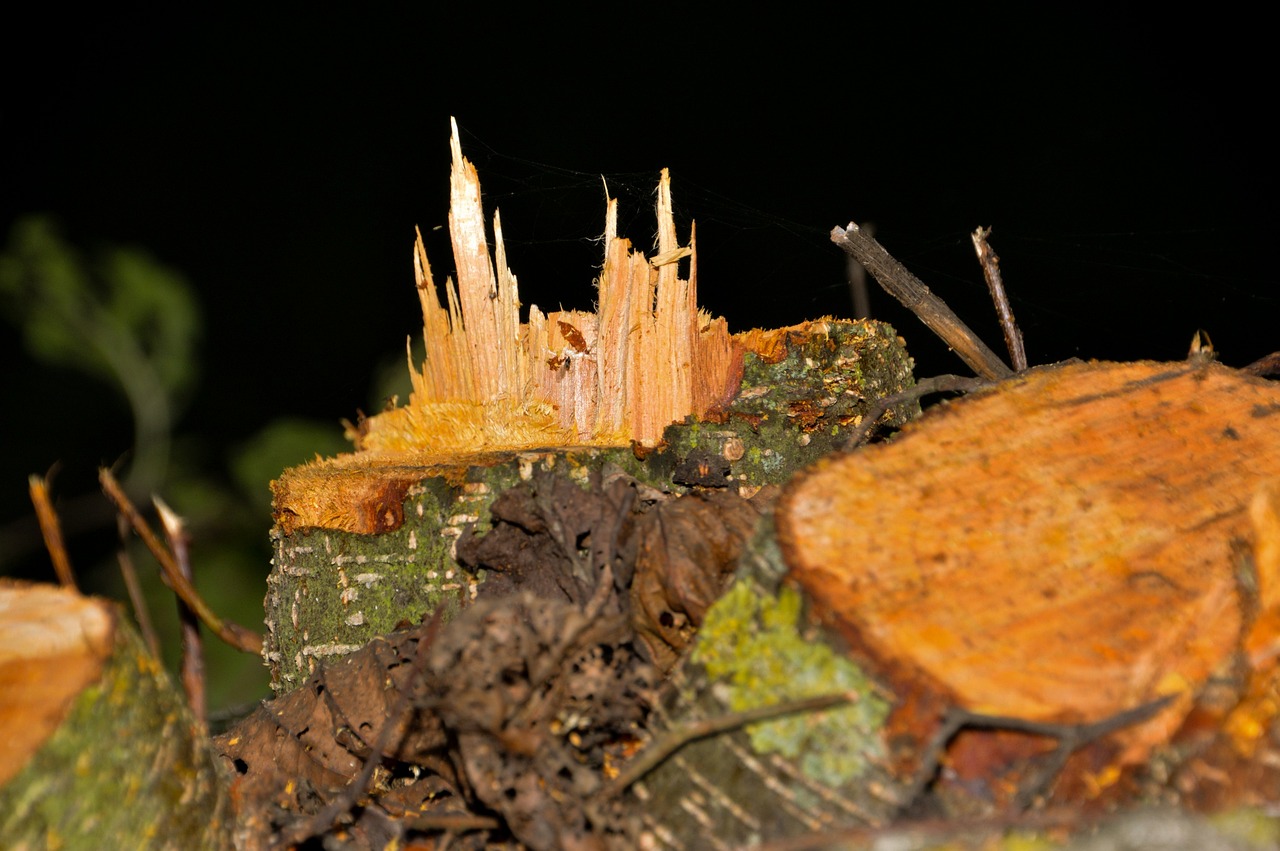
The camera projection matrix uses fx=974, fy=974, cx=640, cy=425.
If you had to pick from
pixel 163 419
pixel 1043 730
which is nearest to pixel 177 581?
pixel 1043 730

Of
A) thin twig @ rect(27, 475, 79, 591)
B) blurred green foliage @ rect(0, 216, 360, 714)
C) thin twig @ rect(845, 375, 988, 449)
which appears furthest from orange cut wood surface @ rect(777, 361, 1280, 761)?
blurred green foliage @ rect(0, 216, 360, 714)

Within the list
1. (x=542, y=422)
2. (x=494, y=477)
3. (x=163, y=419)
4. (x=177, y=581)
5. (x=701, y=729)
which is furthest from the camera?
(x=163, y=419)

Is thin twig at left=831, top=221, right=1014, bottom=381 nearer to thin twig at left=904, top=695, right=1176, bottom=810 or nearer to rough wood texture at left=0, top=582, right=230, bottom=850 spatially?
thin twig at left=904, top=695, right=1176, bottom=810

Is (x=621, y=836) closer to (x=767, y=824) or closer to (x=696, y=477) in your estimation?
(x=767, y=824)

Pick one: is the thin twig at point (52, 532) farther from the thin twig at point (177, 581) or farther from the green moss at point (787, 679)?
the green moss at point (787, 679)

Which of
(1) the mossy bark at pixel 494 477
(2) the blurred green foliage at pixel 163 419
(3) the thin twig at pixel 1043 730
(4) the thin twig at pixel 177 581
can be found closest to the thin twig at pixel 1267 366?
(1) the mossy bark at pixel 494 477

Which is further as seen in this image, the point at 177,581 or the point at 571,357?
the point at 571,357

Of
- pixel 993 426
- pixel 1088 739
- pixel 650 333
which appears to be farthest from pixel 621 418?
pixel 1088 739

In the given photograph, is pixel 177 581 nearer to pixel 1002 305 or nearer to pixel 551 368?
pixel 551 368
